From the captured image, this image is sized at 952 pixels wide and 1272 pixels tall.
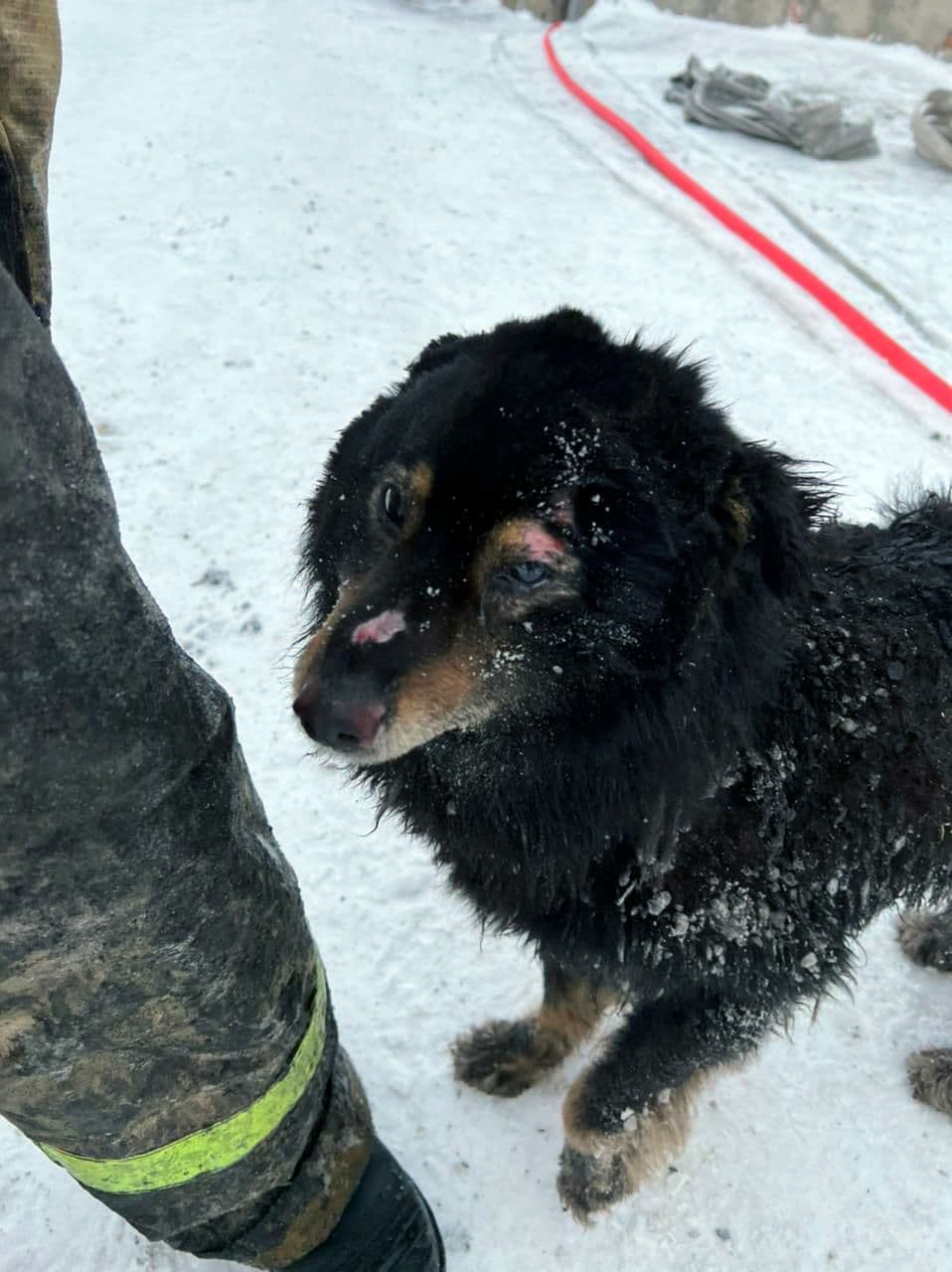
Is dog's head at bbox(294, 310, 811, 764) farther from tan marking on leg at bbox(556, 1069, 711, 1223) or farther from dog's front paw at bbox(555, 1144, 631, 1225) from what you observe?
dog's front paw at bbox(555, 1144, 631, 1225)

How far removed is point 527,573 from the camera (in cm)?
151

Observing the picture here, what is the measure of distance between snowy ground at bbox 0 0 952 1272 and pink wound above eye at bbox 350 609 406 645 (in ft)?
4.23

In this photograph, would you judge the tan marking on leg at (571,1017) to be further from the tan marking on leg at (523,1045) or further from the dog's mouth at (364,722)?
the dog's mouth at (364,722)

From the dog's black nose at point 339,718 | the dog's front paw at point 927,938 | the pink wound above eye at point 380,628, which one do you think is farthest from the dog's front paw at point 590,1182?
the pink wound above eye at point 380,628

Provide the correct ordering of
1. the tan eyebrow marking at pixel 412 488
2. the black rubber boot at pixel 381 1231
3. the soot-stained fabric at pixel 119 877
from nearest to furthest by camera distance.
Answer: the soot-stained fabric at pixel 119 877, the tan eyebrow marking at pixel 412 488, the black rubber boot at pixel 381 1231

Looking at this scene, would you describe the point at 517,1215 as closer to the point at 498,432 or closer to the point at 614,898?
the point at 614,898

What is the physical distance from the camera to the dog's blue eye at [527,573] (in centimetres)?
150

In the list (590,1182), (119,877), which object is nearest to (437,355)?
(119,877)

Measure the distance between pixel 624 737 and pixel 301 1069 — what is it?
83 centimetres

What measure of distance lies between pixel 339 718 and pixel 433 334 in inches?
147

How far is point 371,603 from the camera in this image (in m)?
1.56

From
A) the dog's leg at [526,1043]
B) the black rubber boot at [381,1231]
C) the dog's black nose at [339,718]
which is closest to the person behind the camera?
the dog's black nose at [339,718]

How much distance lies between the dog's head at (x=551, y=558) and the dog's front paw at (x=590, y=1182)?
119cm

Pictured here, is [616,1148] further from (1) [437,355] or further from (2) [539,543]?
(1) [437,355]
